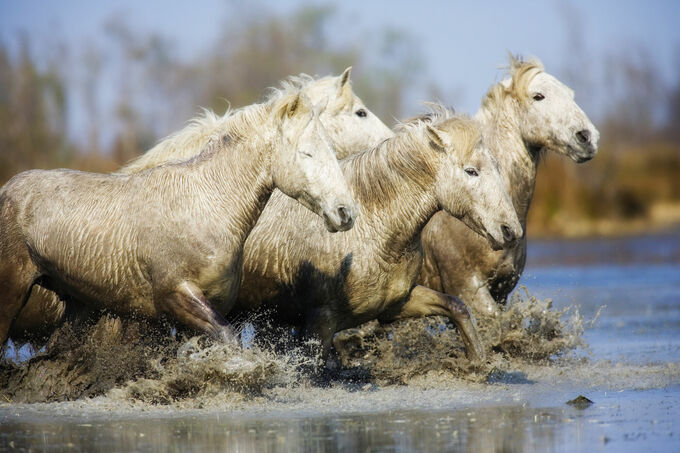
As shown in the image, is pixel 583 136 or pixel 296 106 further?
pixel 583 136

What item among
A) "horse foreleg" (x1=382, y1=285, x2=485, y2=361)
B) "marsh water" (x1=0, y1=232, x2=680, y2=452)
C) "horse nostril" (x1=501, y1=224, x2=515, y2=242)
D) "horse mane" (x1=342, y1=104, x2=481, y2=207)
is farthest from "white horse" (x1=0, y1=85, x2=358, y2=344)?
"horse foreleg" (x1=382, y1=285, x2=485, y2=361)

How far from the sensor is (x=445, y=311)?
8445mm

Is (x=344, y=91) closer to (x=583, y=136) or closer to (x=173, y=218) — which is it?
(x=583, y=136)

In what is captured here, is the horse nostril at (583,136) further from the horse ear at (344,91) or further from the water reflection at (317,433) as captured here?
the water reflection at (317,433)

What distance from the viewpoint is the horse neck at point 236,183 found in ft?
24.7

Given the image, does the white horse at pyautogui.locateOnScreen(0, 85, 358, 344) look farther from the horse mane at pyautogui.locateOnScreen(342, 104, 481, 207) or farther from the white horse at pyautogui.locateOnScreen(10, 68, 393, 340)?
the horse mane at pyautogui.locateOnScreen(342, 104, 481, 207)

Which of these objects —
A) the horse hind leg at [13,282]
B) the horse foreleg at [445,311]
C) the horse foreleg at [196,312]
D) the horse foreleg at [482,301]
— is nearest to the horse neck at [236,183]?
the horse foreleg at [196,312]

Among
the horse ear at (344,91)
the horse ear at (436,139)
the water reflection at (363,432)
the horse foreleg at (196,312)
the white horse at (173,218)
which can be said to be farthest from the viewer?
the horse ear at (344,91)

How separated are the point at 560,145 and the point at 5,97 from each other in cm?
3580

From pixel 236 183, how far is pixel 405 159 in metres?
1.34

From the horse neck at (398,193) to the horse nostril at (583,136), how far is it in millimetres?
1673

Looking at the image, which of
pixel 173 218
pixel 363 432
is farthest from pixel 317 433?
pixel 173 218

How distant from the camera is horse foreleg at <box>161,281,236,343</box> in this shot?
715 cm

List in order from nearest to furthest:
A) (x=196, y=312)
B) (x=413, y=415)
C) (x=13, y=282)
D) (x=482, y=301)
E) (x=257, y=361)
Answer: (x=413, y=415)
(x=257, y=361)
(x=196, y=312)
(x=13, y=282)
(x=482, y=301)
